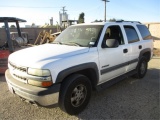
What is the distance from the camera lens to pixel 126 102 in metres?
4.23

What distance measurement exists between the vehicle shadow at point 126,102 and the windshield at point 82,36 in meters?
1.39

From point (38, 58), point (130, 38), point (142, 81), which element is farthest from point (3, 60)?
point (142, 81)

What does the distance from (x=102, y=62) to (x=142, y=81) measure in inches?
95.0

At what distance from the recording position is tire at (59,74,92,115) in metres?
3.32

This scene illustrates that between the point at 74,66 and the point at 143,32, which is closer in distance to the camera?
the point at 74,66

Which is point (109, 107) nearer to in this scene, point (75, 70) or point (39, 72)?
point (75, 70)

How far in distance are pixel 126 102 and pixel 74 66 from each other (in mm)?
1672

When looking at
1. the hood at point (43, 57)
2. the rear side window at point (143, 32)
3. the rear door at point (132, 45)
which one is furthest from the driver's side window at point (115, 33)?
the rear side window at point (143, 32)

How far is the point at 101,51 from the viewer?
4.00 meters

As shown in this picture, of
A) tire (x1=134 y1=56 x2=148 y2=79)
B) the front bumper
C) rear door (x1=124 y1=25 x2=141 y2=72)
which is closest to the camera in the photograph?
the front bumper

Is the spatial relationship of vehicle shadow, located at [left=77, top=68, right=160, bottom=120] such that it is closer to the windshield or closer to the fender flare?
the fender flare

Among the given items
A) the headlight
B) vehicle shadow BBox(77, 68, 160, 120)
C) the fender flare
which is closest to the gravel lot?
vehicle shadow BBox(77, 68, 160, 120)

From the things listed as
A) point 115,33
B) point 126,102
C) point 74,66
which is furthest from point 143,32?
point 74,66

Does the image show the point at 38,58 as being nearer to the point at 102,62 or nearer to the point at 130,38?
the point at 102,62
